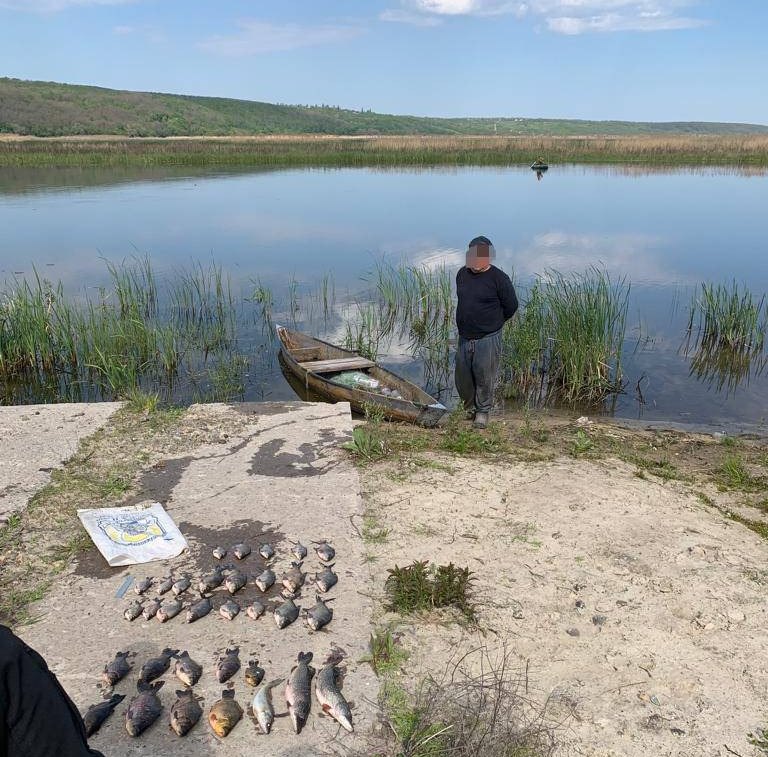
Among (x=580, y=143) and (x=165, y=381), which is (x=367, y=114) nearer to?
(x=580, y=143)

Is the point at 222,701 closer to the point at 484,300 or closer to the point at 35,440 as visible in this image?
the point at 35,440

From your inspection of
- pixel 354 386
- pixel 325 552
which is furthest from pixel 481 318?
pixel 325 552

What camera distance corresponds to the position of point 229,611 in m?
3.50

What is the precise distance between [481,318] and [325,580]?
3559mm

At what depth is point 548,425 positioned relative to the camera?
24.6 feet

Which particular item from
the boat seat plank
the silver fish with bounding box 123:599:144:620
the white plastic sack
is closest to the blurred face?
the boat seat plank

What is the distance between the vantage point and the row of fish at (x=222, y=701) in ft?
9.09

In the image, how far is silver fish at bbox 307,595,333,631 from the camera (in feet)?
11.2

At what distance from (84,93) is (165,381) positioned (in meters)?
98.3

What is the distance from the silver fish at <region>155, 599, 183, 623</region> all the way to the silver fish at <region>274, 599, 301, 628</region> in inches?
21.0

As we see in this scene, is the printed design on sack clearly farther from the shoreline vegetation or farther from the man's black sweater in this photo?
the shoreline vegetation

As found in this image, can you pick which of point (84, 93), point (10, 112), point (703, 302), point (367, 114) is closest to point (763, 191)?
point (703, 302)

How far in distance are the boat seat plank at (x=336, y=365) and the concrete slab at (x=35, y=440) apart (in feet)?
9.31

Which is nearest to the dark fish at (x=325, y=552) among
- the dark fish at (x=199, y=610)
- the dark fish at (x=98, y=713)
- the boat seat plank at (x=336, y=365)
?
the dark fish at (x=199, y=610)
